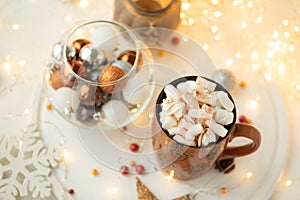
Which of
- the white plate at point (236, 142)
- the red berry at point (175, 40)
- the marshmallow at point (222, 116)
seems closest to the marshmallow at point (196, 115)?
the marshmallow at point (222, 116)

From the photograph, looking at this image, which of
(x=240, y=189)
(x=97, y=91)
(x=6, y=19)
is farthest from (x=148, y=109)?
(x=6, y=19)

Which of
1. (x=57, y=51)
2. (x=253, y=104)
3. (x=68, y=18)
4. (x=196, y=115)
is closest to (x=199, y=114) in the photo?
(x=196, y=115)

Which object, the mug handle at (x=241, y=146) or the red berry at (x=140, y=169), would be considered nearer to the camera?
the mug handle at (x=241, y=146)

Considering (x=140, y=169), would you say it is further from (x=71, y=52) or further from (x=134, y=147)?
(x=71, y=52)

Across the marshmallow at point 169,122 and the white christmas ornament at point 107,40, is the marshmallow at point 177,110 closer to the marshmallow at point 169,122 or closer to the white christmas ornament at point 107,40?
the marshmallow at point 169,122

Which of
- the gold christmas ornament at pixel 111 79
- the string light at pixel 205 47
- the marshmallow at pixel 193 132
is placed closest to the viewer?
the marshmallow at pixel 193 132

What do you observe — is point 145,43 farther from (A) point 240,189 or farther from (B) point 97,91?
(A) point 240,189
